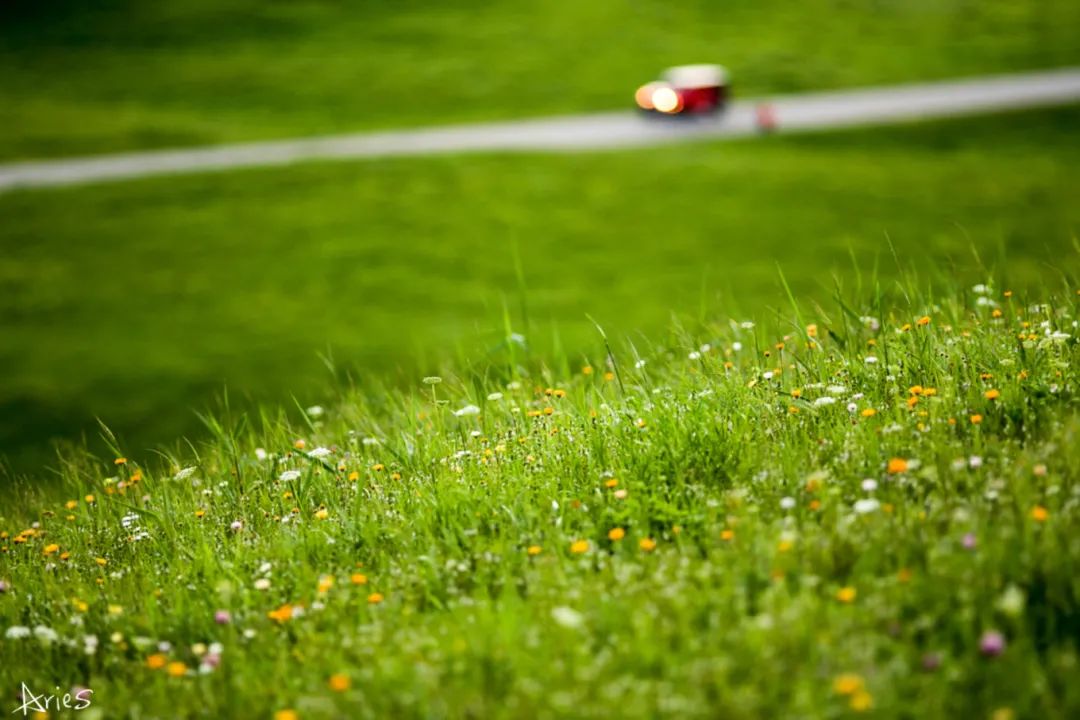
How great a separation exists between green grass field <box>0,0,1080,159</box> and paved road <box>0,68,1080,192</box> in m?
1.34

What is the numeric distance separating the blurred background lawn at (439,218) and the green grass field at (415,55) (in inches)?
6.0

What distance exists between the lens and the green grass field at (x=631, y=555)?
2.82m

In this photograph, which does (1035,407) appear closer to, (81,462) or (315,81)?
(81,462)

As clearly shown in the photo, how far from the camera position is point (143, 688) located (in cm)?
327

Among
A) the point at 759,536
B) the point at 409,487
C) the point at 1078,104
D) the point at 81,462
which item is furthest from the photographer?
the point at 1078,104

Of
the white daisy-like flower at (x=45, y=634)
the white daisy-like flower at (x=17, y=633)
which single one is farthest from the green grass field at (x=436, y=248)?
the white daisy-like flower at (x=45, y=634)

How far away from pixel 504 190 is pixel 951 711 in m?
16.6

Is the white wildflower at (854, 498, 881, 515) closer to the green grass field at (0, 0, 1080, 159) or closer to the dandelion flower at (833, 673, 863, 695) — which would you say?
the dandelion flower at (833, 673, 863, 695)

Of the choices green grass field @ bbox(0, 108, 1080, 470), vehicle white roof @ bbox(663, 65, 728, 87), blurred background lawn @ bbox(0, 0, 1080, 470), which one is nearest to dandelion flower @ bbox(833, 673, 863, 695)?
blurred background lawn @ bbox(0, 0, 1080, 470)

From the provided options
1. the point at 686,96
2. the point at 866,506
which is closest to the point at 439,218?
the point at 686,96

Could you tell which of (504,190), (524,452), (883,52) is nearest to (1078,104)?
(883,52)

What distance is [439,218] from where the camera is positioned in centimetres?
1742

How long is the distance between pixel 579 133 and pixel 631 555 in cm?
2052

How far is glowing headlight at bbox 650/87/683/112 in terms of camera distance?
2327 centimetres
